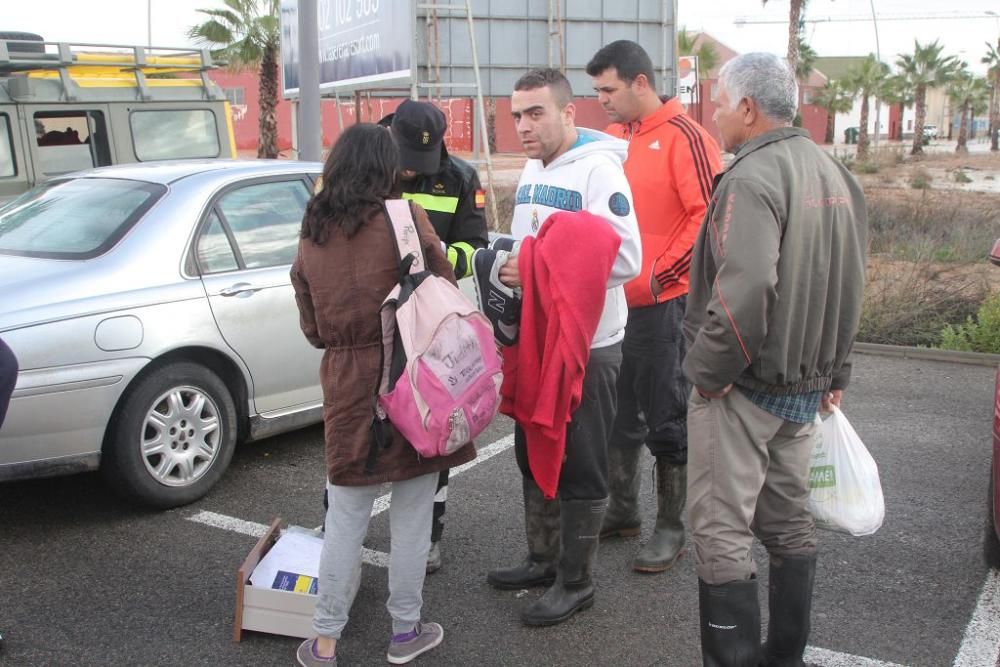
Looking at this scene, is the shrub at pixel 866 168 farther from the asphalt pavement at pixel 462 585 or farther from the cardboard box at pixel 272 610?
the cardboard box at pixel 272 610

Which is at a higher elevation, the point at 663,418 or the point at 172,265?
the point at 172,265

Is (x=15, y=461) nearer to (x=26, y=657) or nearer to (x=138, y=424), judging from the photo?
(x=138, y=424)

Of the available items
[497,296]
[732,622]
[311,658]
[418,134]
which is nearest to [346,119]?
[418,134]

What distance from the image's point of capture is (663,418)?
4.07m

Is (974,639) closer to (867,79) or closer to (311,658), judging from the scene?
(311,658)

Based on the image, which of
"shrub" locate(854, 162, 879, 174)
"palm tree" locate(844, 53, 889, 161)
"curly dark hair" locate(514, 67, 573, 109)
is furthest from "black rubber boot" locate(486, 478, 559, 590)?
"palm tree" locate(844, 53, 889, 161)

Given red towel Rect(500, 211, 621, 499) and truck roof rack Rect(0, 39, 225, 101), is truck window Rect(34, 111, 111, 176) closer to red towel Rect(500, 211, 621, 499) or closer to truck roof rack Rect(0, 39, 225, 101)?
truck roof rack Rect(0, 39, 225, 101)

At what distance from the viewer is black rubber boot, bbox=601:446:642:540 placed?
425cm

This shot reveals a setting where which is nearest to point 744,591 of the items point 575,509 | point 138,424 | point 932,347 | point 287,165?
point 575,509

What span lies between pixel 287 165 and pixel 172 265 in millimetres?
1135

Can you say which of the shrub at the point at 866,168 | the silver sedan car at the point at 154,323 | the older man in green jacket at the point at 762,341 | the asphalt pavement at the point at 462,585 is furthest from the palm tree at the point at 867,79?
the older man in green jacket at the point at 762,341

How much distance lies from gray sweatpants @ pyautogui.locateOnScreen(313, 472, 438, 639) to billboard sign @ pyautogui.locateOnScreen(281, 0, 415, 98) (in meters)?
9.07

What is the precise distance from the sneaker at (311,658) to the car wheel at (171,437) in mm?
1635

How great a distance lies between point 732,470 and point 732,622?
0.45 meters
